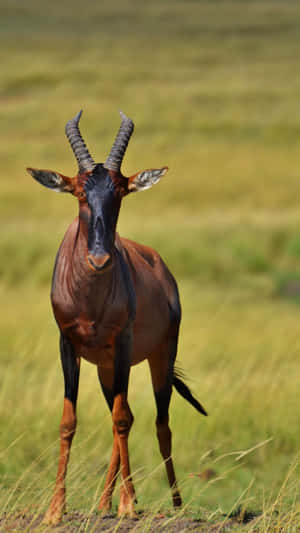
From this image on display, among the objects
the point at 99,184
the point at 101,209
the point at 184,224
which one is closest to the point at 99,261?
the point at 101,209

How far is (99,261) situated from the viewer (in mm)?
5359

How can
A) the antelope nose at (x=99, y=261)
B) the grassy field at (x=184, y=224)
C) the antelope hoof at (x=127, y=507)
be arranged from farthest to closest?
the grassy field at (x=184, y=224) → the antelope hoof at (x=127, y=507) → the antelope nose at (x=99, y=261)

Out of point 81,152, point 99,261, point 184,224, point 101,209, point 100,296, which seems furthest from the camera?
point 184,224

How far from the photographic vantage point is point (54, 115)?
76.5m

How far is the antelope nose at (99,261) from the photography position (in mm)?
5355

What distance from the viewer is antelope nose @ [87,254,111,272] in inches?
211

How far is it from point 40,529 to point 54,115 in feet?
239

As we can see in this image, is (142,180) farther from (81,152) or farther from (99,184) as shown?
(81,152)

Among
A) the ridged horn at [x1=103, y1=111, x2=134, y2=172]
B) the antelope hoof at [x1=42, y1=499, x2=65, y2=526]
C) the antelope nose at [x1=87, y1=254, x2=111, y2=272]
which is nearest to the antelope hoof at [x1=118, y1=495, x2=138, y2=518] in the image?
the antelope hoof at [x1=42, y1=499, x2=65, y2=526]

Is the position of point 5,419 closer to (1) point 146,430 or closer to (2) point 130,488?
(1) point 146,430

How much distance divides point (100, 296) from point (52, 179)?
802 mm

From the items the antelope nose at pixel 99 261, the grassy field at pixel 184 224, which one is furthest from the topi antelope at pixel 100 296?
the grassy field at pixel 184 224

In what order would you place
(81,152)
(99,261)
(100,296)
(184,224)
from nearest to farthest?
(99,261)
(81,152)
(100,296)
(184,224)

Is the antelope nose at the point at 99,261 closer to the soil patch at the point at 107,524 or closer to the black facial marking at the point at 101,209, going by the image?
the black facial marking at the point at 101,209
